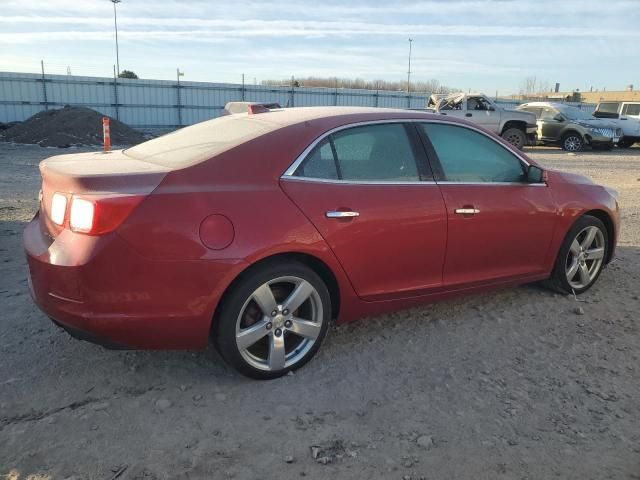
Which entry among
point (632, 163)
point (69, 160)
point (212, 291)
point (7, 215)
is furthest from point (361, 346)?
point (632, 163)

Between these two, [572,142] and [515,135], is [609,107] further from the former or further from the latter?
[515,135]

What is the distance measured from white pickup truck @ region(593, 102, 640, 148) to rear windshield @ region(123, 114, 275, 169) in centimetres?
2131

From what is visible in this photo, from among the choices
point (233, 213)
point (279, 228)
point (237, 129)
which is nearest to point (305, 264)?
point (279, 228)

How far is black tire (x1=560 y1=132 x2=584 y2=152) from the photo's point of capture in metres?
20.6

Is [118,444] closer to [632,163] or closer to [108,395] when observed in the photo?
[108,395]

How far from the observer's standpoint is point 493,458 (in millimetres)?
2680

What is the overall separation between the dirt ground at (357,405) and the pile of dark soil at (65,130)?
1725 cm

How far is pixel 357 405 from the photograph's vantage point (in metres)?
3.11

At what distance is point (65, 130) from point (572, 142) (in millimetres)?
18423

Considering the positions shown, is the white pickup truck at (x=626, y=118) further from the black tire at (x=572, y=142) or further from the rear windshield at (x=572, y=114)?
the black tire at (x=572, y=142)

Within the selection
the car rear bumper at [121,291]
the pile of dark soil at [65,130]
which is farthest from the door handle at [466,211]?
the pile of dark soil at [65,130]

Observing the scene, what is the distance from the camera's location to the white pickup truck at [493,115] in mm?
19250

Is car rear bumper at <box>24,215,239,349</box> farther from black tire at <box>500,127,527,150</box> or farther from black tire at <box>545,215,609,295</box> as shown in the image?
black tire at <box>500,127,527,150</box>

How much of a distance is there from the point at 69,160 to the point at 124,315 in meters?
1.29
